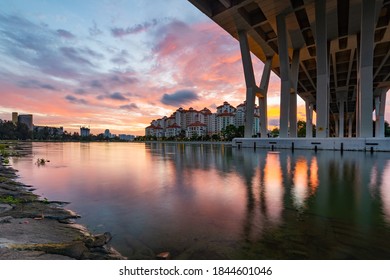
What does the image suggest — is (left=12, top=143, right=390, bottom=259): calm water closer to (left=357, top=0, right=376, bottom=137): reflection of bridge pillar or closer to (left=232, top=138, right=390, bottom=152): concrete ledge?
(left=232, top=138, right=390, bottom=152): concrete ledge

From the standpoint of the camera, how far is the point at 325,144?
82.5 ft

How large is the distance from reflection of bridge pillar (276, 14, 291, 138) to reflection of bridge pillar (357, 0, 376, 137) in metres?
8.18

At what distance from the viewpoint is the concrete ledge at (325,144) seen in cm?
2200

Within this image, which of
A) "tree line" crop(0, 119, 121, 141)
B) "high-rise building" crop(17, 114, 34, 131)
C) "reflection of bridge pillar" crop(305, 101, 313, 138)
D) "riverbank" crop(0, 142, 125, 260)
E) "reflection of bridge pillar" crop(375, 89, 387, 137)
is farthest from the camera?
"high-rise building" crop(17, 114, 34, 131)

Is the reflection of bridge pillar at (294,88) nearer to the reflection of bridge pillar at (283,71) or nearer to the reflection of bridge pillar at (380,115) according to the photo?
the reflection of bridge pillar at (283,71)

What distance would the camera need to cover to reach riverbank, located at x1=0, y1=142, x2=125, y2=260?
2834mm

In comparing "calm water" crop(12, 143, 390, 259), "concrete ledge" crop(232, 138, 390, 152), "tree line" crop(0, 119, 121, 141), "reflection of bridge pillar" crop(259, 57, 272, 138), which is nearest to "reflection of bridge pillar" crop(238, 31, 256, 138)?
"concrete ledge" crop(232, 138, 390, 152)

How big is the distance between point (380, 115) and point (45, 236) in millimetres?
70502

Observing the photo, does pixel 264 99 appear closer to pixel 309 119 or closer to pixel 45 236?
pixel 309 119

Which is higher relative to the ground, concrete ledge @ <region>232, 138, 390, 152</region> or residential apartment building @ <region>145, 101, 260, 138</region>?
residential apartment building @ <region>145, 101, 260, 138</region>

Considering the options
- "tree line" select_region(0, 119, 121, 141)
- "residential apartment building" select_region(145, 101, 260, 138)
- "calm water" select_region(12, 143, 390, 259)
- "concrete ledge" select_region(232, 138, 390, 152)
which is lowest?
"calm water" select_region(12, 143, 390, 259)

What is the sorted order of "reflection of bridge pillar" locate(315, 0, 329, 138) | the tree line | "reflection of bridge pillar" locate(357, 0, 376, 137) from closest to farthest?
"reflection of bridge pillar" locate(357, 0, 376, 137) < "reflection of bridge pillar" locate(315, 0, 329, 138) < the tree line

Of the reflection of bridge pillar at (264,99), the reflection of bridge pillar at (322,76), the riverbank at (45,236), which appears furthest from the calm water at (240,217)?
the reflection of bridge pillar at (264,99)

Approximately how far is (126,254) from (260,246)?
195 cm
